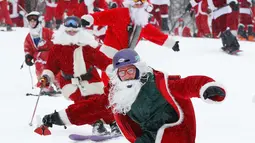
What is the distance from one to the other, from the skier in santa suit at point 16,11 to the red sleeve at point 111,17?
11.4m

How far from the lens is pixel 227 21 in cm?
1098

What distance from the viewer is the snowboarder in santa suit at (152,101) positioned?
4.12 meters

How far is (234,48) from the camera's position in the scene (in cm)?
1081

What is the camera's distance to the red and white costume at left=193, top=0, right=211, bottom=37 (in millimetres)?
15508

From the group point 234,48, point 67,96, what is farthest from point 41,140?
point 234,48

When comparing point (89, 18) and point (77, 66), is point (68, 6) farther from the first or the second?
point (77, 66)

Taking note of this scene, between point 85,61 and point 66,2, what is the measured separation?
26.0 ft

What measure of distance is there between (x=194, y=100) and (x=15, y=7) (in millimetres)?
11768

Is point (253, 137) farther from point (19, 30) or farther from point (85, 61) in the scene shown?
point (19, 30)

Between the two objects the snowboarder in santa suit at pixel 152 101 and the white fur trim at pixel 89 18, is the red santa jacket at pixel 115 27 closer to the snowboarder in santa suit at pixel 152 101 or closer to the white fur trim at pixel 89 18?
the white fur trim at pixel 89 18

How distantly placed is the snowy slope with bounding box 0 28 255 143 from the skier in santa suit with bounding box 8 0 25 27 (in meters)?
4.08

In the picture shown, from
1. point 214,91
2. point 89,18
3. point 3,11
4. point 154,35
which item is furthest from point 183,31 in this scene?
point 214,91

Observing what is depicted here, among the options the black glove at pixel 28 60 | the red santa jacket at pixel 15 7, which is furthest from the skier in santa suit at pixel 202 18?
the black glove at pixel 28 60

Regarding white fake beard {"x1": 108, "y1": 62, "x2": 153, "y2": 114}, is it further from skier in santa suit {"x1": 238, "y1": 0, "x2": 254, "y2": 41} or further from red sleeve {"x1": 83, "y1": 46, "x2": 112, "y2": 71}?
skier in santa suit {"x1": 238, "y1": 0, "x2": 254, "y2": 41}
